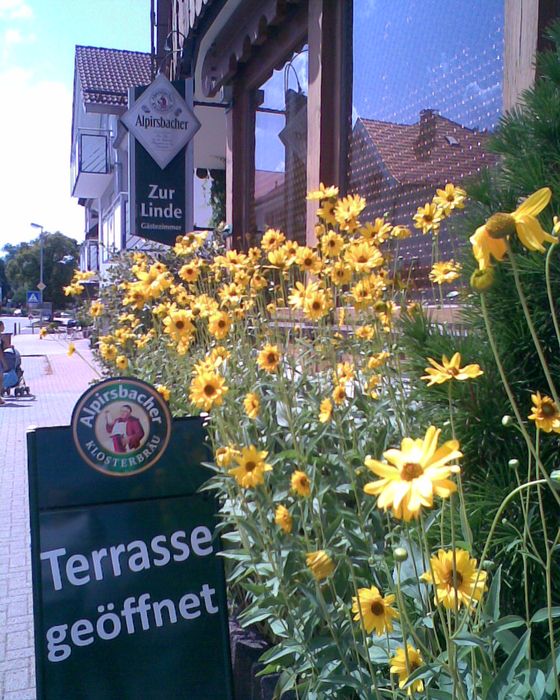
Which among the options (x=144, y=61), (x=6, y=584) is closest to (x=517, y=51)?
(x=6, y=584)

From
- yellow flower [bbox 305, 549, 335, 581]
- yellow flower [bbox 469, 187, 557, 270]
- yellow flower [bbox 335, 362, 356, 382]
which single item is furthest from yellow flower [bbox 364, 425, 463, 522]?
yellow flower [bbox 335, 362, 356, 382]

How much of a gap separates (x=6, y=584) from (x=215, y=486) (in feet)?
9.08

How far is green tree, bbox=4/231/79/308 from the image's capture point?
210ft

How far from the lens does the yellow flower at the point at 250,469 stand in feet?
5.95

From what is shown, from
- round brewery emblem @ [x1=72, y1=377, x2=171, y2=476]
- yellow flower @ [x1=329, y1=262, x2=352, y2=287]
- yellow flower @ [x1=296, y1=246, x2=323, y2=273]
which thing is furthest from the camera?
yellow flower @ [x1=296, y1=246, x2=323, y2=273]

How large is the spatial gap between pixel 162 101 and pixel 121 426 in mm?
5191

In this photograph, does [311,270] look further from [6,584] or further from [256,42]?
[256,42]

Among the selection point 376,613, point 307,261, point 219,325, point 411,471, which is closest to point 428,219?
point 307,261

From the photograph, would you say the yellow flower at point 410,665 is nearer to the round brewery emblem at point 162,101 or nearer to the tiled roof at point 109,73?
the round brewery emblem at point 162,101

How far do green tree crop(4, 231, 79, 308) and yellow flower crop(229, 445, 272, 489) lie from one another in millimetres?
58993

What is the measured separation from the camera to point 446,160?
12.9 ft

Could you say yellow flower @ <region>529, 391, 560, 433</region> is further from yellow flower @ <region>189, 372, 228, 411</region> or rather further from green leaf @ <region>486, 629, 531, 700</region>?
yellow flower @ <region>189, 372, 228, 411</region>

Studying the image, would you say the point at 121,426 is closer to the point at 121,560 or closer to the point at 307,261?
the point at 121,560

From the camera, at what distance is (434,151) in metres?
4.07
